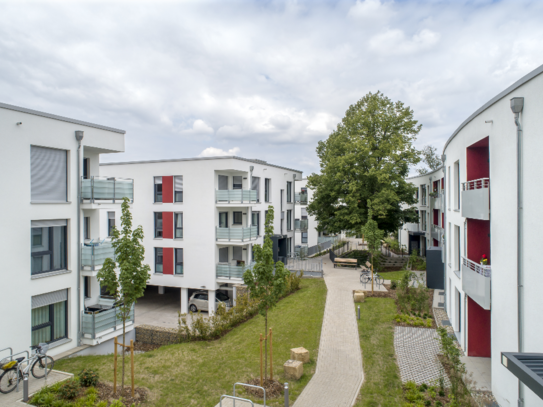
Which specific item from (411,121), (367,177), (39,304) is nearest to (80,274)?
(39,304)

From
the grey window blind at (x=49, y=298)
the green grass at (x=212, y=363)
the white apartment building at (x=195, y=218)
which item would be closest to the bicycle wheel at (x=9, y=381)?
the green grass at (x=212, y=363)

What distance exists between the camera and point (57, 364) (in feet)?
37.8

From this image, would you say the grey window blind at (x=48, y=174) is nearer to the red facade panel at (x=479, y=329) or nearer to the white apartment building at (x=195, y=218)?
the white apartment building at (x=195, y=218)

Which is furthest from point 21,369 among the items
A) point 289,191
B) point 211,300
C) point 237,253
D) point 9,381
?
point 289,191

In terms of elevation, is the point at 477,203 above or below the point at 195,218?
above

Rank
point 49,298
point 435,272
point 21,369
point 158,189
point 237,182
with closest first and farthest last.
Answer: point 21,369, point 49,298, point 435,272, point 158,189, point 237,182

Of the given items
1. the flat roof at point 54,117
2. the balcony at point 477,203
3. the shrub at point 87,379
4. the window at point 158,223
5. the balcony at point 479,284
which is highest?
the flat roof at point 54,117

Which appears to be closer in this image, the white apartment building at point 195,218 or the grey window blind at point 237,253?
the white apartment building at point 195,218

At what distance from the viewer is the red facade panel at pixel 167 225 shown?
74.8 ft

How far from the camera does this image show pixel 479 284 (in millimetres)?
10141

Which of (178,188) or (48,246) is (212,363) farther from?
(178,188)

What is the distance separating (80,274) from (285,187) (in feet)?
64.6

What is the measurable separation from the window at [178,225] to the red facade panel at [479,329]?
16595 millimetres

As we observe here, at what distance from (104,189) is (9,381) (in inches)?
266
